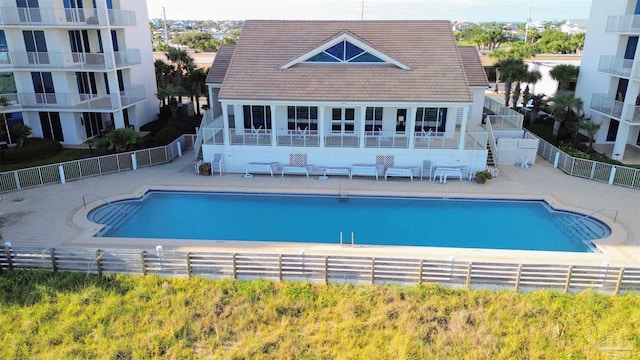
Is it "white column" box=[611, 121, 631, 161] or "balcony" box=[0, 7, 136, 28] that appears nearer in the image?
"white column" box=[611, 121, 631, 161]

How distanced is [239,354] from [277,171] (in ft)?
43.1

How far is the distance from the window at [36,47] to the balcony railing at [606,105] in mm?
33633

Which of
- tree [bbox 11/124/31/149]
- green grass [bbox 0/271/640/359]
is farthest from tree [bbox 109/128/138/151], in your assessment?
green grass [bbox 0/271/640/359]

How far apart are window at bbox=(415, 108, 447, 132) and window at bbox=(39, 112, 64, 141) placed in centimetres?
2239

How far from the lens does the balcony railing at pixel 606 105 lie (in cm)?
2661

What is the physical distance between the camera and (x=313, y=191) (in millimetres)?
22031

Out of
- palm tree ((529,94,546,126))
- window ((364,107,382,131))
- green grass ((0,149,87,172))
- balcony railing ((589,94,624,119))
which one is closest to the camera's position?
green grass ((0,149,87,172))

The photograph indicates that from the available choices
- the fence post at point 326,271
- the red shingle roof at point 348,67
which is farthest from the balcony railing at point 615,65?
the fence post at point 326,271

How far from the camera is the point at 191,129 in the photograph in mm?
31312

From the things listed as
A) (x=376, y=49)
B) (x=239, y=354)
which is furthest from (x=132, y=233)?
(x=376, y=49)

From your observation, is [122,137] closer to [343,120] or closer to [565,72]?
[343,120]

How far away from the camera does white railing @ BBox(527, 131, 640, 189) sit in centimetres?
2209

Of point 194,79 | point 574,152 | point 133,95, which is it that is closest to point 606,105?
point 574,152

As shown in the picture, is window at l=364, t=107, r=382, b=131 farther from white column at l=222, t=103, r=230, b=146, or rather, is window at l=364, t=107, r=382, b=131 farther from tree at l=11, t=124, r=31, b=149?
tree at l=11, t=124, r=31, b=149
